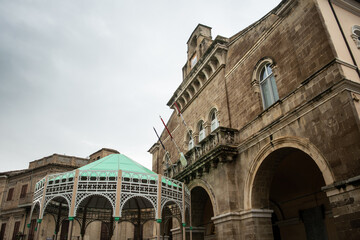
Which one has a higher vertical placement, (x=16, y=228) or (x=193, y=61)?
(x=193, y=61)

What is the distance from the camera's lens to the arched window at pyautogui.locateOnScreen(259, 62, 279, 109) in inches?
416

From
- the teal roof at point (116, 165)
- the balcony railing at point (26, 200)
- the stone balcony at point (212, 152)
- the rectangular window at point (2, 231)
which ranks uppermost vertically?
the balcony railing at point (26, 200)

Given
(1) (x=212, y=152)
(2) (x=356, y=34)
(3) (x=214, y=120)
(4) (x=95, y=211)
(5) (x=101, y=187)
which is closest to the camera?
(5) (x=101, y=187)

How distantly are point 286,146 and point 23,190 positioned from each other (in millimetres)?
27559

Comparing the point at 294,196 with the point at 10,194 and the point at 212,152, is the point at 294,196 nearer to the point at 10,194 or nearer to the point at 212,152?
the point at 212,152

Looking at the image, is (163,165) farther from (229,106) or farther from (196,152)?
(229,106)

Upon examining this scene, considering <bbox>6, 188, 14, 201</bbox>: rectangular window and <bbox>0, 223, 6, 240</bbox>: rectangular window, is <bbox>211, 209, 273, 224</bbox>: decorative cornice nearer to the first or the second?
<bbox>0, 223, 6, 240</bbox>: rectangular window

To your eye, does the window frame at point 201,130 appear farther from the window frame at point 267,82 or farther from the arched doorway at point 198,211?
the window frame at point 267,82

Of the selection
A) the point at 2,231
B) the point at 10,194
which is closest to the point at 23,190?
the point at 10,194

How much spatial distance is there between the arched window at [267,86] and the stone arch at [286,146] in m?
1.96

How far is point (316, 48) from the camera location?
851cm

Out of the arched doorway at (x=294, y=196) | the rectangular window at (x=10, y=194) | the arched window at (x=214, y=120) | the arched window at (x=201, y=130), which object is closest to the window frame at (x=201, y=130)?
the arched window at (x=201, y=130)

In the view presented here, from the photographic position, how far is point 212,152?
11539mm

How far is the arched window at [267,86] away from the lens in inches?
416
